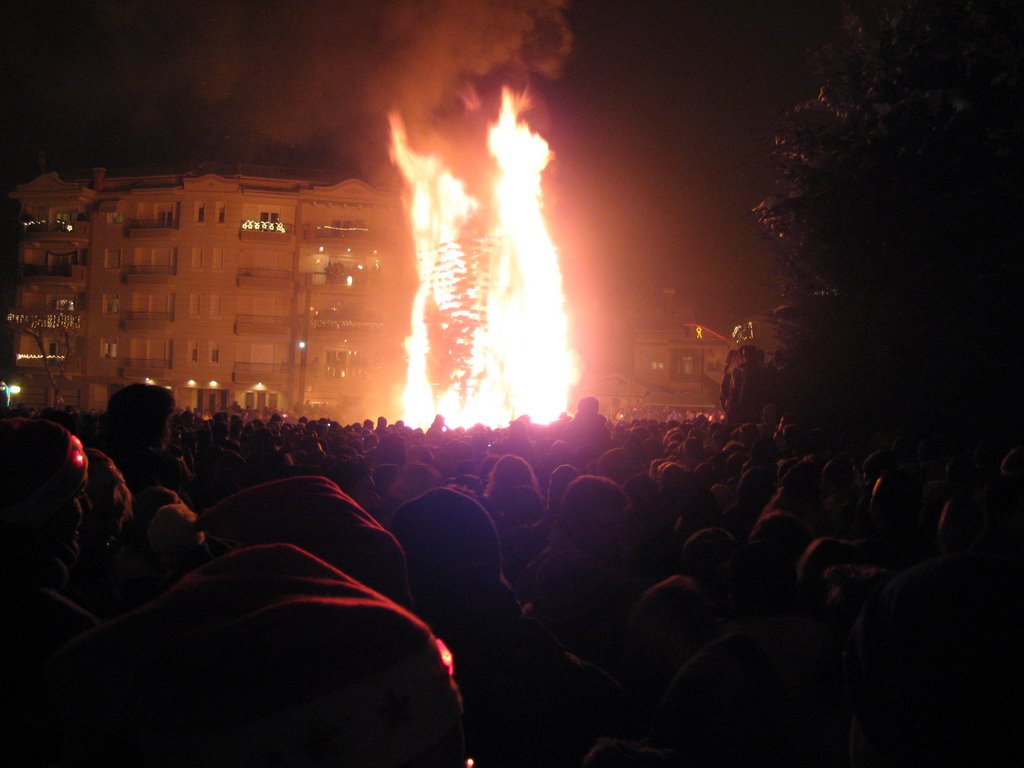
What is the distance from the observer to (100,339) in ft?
171

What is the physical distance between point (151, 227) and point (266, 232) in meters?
6.64

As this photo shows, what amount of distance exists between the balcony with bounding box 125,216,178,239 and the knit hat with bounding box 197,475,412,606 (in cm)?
5249

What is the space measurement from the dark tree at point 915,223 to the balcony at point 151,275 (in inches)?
1681

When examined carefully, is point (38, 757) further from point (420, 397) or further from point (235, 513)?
point (420, 397)

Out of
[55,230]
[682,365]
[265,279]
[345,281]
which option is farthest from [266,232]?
[682,365]

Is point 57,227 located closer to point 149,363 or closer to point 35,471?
point 149,363

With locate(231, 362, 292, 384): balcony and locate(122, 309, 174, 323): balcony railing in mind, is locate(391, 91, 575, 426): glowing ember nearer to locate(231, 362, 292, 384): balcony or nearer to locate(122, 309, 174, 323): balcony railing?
locate(231, 362, 292, 384): balcony

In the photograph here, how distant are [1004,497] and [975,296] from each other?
981 centimetres

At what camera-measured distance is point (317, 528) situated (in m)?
2.73

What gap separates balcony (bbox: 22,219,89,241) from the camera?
52.6 meters

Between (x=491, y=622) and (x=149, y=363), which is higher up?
(x=149, y=363)

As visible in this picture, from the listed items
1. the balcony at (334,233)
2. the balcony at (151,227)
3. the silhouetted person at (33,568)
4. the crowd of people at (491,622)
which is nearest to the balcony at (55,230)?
the balcony at (151,227)

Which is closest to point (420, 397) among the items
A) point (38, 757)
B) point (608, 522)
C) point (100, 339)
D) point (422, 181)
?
point (422, 181)

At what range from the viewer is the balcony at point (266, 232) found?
51.1m
